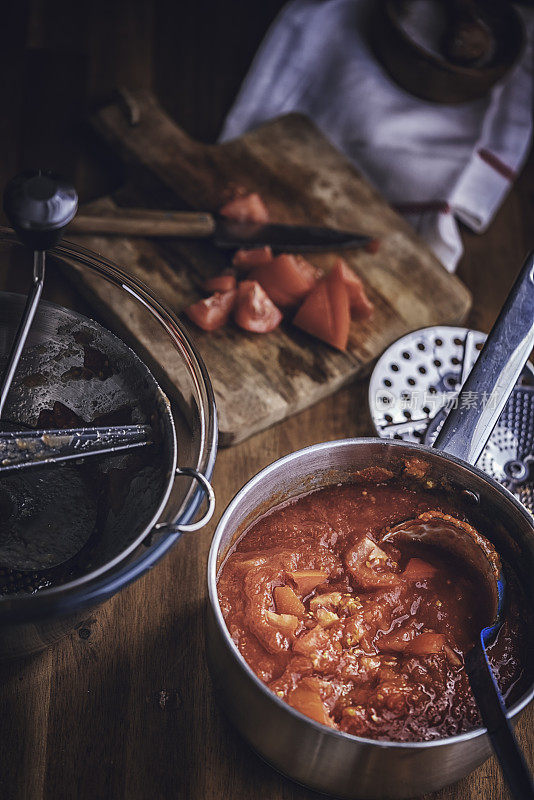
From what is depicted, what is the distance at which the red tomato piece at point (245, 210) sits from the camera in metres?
1.58

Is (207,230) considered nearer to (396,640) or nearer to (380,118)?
(380,118)

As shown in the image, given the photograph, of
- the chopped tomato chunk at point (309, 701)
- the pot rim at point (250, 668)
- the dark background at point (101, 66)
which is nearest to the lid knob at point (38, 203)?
the pot rim at point (250, 668)

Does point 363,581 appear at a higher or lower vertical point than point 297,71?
lower

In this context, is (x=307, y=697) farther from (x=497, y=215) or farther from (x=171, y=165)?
(x=497, y=215)

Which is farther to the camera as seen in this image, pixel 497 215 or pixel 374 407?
pixel 497 215

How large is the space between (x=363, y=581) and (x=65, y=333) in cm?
56

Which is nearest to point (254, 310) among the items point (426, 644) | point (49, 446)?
point (49, 446)

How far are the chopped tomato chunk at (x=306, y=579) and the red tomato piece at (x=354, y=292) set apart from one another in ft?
2.02

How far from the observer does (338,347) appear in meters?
1.47

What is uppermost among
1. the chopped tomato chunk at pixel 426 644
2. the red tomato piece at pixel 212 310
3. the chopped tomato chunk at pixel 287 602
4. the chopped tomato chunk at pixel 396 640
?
the chopped tomato chunk at pixel 426 644

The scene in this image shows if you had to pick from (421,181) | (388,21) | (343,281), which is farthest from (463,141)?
(343,281)

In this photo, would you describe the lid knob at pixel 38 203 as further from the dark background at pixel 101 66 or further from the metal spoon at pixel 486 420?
the dark background at pixel 101 66

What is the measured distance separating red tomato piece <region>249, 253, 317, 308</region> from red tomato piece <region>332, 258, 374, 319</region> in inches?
2.5

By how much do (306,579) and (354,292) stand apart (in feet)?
2.09
